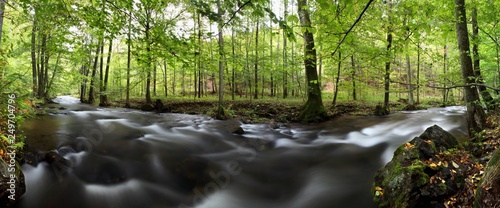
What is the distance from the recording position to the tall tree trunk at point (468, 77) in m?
6.09

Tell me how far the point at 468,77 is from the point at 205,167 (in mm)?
6540

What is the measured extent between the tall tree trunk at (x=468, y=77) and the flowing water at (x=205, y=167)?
1.91 m

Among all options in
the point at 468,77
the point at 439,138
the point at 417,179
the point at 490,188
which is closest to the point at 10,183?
the point at 417,179

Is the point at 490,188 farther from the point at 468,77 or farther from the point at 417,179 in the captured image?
the point at 468,77

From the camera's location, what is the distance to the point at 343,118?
12.2 metres

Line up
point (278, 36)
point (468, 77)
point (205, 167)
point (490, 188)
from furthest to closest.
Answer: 1. point (278, 36)
2. point (205, 167)
3. point (468, 77)
4. point (490, 188)

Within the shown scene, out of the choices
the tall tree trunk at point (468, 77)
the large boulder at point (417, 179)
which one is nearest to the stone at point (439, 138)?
the large boulder at point (417, 179)

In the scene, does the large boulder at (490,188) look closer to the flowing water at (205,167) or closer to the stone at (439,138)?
the flowing water at (205,167)

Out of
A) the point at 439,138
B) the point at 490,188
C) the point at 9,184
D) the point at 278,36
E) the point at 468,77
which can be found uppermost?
the point at 278,36

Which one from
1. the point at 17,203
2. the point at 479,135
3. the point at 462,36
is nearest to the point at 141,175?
the point at 17,203

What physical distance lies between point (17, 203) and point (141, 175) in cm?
203

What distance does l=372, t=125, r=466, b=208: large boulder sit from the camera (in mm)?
3730

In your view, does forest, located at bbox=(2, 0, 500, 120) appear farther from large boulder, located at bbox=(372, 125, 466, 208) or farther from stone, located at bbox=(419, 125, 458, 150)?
large boulder, located at bbox=(372, 125, 466, 208)

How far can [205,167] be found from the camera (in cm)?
624
